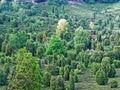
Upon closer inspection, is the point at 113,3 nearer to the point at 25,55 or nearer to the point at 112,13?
the point at 112,13

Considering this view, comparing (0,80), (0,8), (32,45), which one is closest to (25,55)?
(0,80)

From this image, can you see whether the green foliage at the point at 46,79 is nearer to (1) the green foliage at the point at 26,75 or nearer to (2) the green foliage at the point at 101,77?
(2) the green foliage at the point at 101,77

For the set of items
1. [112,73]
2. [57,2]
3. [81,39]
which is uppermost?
[81,39]

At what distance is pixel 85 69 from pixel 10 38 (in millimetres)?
12840

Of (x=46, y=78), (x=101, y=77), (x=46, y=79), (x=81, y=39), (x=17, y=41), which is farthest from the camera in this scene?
(x=81, y=39)

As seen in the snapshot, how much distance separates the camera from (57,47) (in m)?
62.4

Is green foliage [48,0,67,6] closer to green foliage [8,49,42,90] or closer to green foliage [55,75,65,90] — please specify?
green foliage [55,75,65,90]

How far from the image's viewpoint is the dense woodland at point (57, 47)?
46256 millimetres

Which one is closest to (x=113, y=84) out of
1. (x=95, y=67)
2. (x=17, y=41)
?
(x=95, y=67)

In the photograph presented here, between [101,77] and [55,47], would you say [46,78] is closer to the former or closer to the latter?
[101,77]

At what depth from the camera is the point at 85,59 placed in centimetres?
5922

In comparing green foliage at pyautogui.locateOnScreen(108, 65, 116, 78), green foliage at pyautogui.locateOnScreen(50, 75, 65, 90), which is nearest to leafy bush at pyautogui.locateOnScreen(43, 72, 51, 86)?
green foliage at pyautogui.locateOnScreen(50, 75, 65, 90)

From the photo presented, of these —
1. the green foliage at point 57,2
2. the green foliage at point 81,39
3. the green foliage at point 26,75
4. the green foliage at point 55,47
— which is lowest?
the green foliage at point 57,2

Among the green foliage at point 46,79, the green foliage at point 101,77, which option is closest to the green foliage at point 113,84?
the green foliage at point 101,77
